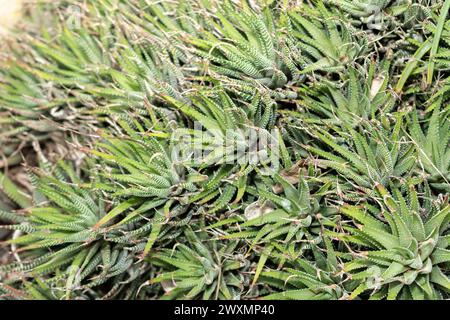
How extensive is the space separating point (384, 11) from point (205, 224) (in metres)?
0.87

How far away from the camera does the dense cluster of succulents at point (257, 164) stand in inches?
61.1

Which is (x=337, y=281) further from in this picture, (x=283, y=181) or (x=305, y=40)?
(x=305, y=40)

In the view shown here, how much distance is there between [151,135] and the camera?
5.47ft

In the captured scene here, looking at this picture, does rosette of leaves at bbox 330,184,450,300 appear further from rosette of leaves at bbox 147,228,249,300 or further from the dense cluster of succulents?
rosette of leaves at bbox 147,228,249,300

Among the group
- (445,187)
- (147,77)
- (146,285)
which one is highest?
(147,77)

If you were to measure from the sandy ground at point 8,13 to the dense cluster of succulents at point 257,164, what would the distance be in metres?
0.52

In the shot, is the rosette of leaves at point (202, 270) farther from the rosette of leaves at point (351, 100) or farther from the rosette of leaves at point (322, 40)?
the rosette of leaves at point (322, 40)

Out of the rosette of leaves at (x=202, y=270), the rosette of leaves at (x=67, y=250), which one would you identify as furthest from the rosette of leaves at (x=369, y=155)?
the rosette of leaves at (x=67, y=250)

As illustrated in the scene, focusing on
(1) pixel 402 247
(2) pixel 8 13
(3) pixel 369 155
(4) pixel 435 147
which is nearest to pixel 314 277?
(1) pixel 402 247

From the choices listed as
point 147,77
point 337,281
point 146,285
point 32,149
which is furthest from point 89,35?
point 337,281

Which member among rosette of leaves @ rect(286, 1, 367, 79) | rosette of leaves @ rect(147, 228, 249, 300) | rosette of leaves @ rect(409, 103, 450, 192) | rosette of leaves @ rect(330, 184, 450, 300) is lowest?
rosette of leaves @ rect(147, 228, 249, 300)

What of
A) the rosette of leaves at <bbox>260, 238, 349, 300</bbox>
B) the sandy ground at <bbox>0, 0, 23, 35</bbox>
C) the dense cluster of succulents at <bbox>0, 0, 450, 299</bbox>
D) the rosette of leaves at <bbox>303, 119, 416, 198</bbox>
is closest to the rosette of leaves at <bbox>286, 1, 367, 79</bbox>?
the dense cluster of succulents at <bbox>0, 0, 450, 299</bbox>

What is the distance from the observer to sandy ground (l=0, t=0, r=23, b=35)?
86.6 inches

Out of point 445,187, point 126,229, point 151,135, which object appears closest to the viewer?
point 445,187
